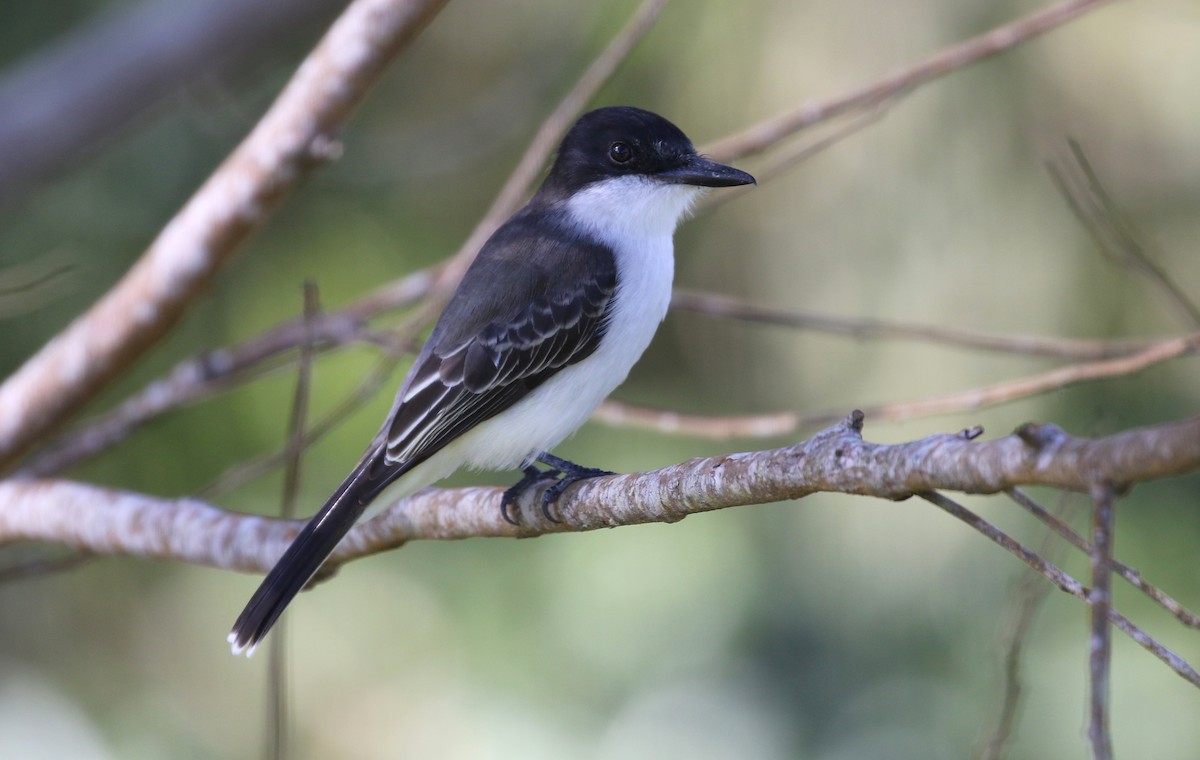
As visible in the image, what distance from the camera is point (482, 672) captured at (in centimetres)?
494

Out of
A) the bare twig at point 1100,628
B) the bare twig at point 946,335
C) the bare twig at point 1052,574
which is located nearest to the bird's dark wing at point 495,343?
the bare twig at point 946,335

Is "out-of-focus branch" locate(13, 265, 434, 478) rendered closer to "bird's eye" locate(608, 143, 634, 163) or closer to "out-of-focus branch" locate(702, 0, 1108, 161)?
"bird's eye" locate(608, 143, 634, 163)

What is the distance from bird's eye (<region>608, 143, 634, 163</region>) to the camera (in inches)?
146

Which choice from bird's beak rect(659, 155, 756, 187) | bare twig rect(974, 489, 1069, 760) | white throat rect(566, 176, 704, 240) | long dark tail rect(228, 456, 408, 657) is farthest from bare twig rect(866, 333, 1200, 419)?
long dark tail rect(228, 456, 408, 657)

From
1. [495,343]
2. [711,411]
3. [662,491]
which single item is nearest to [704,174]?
[495,343]

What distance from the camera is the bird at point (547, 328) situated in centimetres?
325

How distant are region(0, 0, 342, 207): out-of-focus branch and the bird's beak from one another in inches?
61.4

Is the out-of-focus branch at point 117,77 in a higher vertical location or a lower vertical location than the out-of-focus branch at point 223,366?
higher

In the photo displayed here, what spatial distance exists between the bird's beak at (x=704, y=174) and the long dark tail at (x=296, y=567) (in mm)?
1321

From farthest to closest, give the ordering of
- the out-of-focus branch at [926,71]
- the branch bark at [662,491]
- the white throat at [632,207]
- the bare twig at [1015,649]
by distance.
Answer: the white throat at [632,207], the out-of-focus branch at [926,71], the bare twig at [1015,649], the branch bark at [662,491]

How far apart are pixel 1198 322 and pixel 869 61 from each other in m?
2.78

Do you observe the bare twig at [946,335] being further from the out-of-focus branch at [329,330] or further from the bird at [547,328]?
the out-of-focus branch at [329,330]

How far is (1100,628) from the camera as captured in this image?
3.76 ft

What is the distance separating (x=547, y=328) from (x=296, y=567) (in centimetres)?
95
